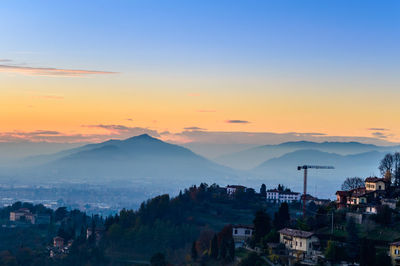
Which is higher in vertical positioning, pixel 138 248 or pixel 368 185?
pixel 368 185

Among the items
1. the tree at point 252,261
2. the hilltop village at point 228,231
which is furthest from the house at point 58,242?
the tree at point 252,261

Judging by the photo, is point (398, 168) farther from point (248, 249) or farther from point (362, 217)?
point (248, 249)

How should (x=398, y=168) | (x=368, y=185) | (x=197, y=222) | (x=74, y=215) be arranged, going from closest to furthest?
(x=368, y=185) → (x=398, y=168) → (x=197, y=222) → (x=74, y=215)

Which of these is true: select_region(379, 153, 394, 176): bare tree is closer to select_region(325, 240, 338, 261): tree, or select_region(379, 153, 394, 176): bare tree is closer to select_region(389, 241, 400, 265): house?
select_region(389, 241, 400, 265): house

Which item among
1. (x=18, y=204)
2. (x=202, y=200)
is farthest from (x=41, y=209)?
(x=202, y=200)

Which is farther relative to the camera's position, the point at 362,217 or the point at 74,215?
the point at 74,215
